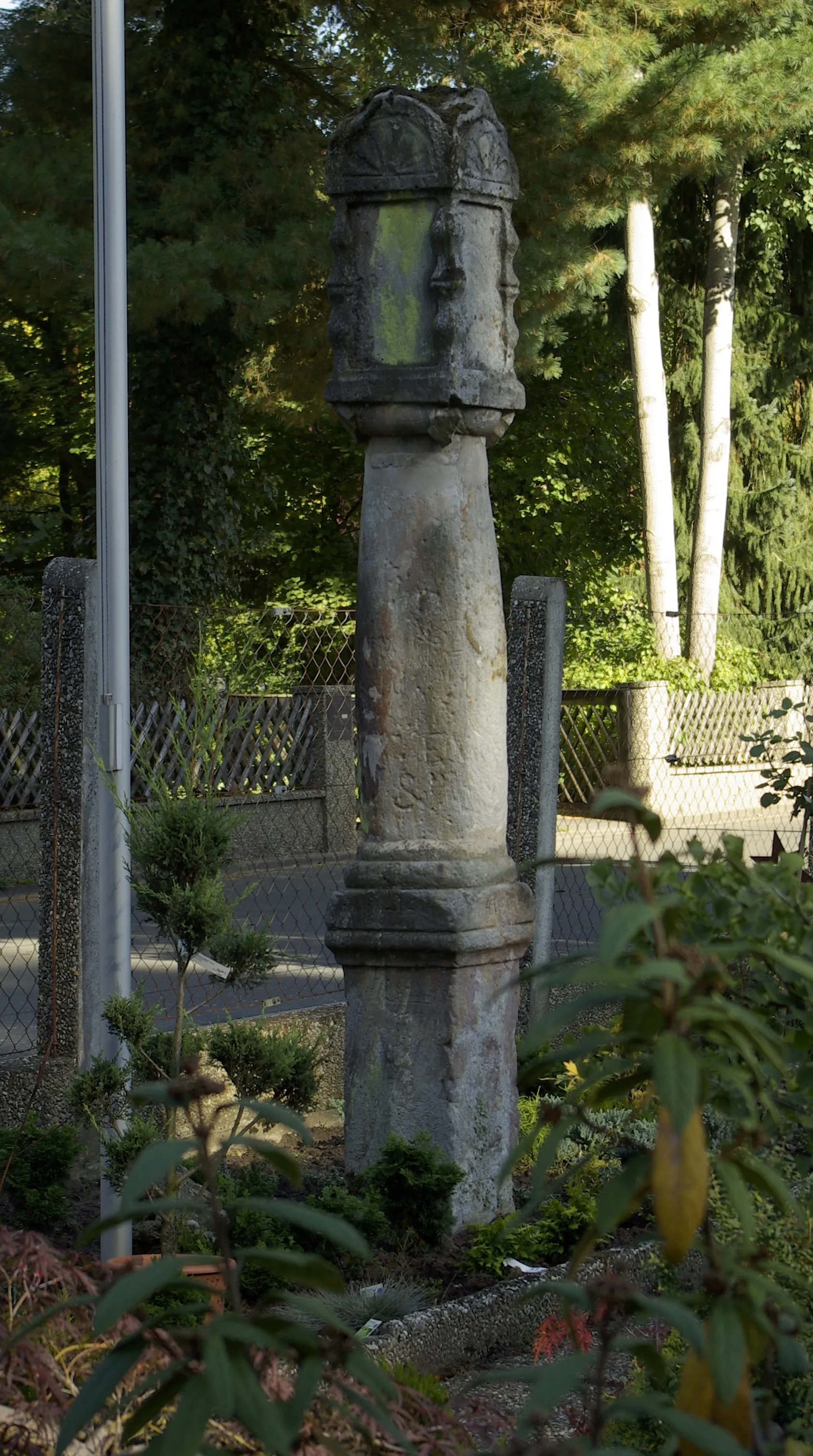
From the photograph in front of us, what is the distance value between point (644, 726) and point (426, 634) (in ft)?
43.6

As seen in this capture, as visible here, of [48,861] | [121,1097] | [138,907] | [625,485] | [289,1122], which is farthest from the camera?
[625,485]

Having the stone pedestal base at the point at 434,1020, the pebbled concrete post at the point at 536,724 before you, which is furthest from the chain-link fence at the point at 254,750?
the stone pedestal base at the point at 434,1020

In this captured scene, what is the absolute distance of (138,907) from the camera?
15.6 ft

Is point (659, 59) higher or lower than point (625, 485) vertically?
higher

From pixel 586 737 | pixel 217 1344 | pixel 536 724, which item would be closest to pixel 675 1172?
pixel 217 1344

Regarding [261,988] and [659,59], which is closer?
[261,988]

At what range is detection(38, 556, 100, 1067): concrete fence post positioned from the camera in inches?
212

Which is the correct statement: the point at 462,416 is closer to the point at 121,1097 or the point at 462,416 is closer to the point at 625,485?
the point at 121,1097

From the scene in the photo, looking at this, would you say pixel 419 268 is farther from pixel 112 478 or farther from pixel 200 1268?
pixel 200 1268

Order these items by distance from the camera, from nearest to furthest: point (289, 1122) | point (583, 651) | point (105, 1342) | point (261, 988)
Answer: point (289, 1122)
point (105, 1342)
point (261, 988)
point (583, 651)

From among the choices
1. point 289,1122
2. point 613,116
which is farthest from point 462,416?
point 613,116

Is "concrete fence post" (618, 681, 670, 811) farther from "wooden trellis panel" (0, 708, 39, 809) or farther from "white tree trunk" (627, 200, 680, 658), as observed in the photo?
"wooden trellis panel" (0, 708, 39, 809)

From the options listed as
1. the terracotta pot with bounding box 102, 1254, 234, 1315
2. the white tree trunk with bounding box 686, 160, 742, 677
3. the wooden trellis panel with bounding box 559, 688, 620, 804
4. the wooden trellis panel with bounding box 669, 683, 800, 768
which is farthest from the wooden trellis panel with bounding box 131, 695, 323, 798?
the terracotta pot with bounding box 102, 1254, 234, 1315

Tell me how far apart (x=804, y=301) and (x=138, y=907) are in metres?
24.2
